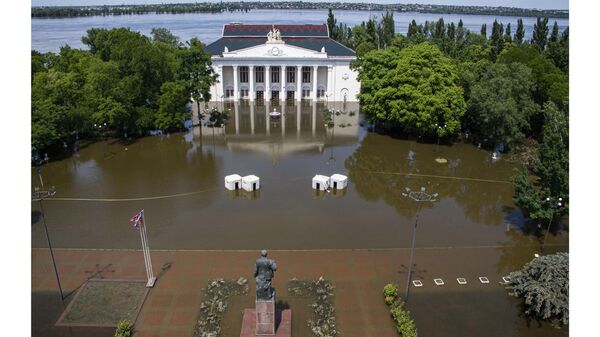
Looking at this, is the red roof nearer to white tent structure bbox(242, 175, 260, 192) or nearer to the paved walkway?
white tent structure bbox(242, 175, 260, 192)

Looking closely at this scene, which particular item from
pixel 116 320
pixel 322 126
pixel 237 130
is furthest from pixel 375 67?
pixel 116 320

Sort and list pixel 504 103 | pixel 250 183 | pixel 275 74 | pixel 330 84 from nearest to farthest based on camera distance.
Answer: pixel 250 183 → pixel 504 103 → pixel 275 74 → pixel 330 84

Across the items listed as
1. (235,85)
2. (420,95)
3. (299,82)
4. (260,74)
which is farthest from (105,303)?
(260,74)

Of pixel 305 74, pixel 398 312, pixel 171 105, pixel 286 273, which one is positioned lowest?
pixel 398 312

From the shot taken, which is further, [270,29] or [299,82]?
[270,29]

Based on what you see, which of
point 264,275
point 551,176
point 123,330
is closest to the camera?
point 264,275

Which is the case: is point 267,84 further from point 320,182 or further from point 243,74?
point 320,182
